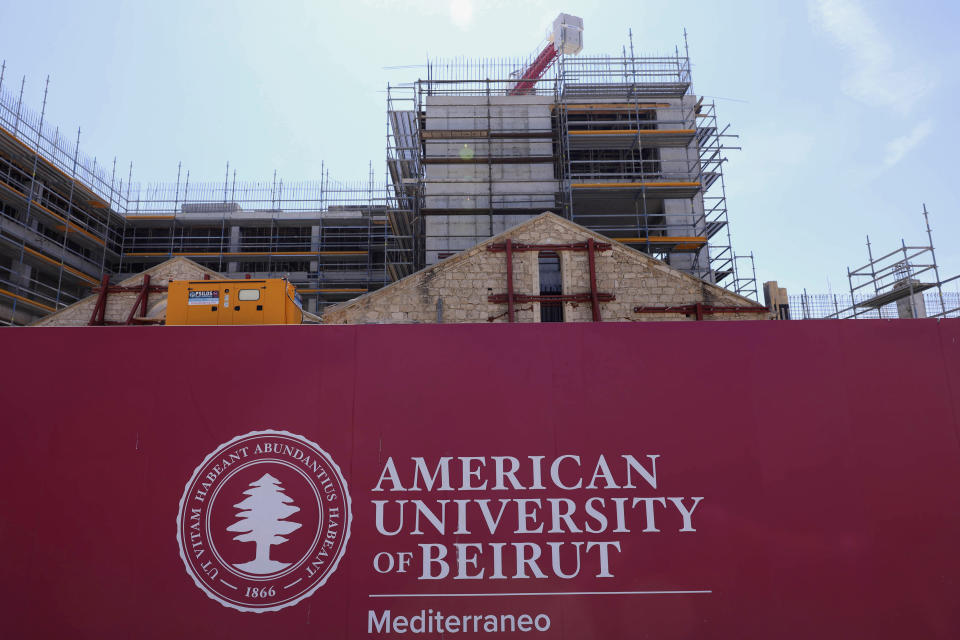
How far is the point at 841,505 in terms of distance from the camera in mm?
5039

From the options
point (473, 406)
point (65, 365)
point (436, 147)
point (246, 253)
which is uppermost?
point (436, 147)

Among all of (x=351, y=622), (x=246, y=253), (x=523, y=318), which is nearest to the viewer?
(x=351, y=622)

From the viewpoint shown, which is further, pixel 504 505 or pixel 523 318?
pixel 523 318

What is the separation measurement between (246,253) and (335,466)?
27358 mm

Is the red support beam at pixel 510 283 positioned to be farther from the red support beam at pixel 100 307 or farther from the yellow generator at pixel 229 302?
the red support beam at pixel 100 307

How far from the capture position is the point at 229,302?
6.60 meters

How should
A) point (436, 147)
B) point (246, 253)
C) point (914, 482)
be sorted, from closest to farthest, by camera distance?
point (914, 482) < point (436, 147) < point (246, 253)

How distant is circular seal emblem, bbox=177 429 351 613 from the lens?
4816 millimetres

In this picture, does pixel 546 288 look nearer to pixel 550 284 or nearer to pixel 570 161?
pixel 550 284

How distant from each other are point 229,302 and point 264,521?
267 centimetres

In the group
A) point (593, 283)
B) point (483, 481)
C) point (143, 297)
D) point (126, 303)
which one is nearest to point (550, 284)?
point (593, 283)

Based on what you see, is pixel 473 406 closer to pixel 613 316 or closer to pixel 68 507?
pixel 68 507

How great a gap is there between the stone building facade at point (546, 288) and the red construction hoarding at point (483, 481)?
10.3 m

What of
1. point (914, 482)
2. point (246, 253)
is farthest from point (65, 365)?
point (246, 253)
